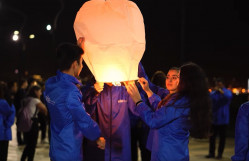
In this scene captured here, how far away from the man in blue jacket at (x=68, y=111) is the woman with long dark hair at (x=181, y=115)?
25.7 inches

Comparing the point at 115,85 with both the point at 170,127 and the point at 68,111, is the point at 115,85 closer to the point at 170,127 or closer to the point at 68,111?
the point at 68,111

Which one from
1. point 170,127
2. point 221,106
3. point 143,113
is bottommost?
point 221,106

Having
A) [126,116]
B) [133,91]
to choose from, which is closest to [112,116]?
[126,116]

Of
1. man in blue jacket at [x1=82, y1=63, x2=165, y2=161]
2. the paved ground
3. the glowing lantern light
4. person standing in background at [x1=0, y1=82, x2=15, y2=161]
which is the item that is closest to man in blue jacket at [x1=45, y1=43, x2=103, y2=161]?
the glowing lantern light

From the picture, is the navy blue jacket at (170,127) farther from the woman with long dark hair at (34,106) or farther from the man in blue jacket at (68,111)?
the woman with long dark hair at (34,106)

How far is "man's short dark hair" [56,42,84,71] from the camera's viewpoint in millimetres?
3689

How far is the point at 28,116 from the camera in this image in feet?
27.3

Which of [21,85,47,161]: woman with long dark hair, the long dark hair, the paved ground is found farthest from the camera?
the paved ground

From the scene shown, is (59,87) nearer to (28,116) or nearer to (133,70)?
(133,70)

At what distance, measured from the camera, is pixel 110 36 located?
12.3 ft

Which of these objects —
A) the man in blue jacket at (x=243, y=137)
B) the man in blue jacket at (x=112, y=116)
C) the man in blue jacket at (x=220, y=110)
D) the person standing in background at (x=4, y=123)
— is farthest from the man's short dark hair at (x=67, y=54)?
the man in blue jacket at (x=220, y=110)

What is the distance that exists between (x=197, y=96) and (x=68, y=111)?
51.0 inches

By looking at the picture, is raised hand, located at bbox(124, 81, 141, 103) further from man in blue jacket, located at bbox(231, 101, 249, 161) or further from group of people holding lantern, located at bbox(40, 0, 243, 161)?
man in blue jacket, located at bbox(231, 101, 249, 161)

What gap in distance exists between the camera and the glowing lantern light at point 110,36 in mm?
3756
